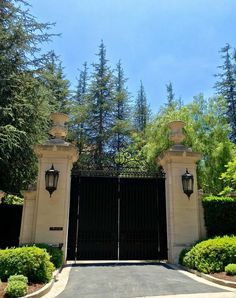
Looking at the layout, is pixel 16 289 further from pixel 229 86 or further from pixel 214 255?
pixel 229 86

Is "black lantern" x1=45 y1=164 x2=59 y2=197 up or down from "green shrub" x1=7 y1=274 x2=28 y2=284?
up

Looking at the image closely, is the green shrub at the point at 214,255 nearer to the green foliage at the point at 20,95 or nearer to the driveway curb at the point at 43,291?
the driveway curb at the point at 43,291

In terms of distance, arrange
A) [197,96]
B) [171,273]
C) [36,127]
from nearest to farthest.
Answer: [171,273]
[36,127]
[197,96]

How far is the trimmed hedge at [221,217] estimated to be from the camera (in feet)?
34.0

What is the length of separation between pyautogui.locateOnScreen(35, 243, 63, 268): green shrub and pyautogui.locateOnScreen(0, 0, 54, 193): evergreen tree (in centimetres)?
541

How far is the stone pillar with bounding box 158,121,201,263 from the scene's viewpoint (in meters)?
10.4

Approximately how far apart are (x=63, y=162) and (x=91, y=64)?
2560 cm

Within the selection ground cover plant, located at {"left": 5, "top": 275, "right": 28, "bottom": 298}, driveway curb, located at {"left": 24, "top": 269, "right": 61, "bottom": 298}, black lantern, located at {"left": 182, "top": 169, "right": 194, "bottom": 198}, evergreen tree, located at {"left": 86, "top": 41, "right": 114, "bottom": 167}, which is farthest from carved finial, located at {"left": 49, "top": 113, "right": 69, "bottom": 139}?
evergreen tree, located at {"left": 86, "top": 41, "right": 114, "bottom": 167}

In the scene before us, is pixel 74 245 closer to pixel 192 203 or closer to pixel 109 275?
pixel 109 275

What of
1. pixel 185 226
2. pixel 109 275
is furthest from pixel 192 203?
pixel 109 275

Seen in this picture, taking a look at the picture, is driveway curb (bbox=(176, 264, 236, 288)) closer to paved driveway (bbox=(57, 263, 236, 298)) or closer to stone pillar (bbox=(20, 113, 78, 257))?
paved driveway (bbox=(57, 263, 236, 298))

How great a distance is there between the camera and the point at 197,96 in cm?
2320

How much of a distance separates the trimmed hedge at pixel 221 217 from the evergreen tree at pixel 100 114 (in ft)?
63.1

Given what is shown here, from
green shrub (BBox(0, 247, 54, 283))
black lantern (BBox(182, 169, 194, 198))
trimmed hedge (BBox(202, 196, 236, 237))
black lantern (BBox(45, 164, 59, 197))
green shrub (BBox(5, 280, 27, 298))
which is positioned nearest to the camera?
green shrub (BBox(5, 280, 27, 298))
